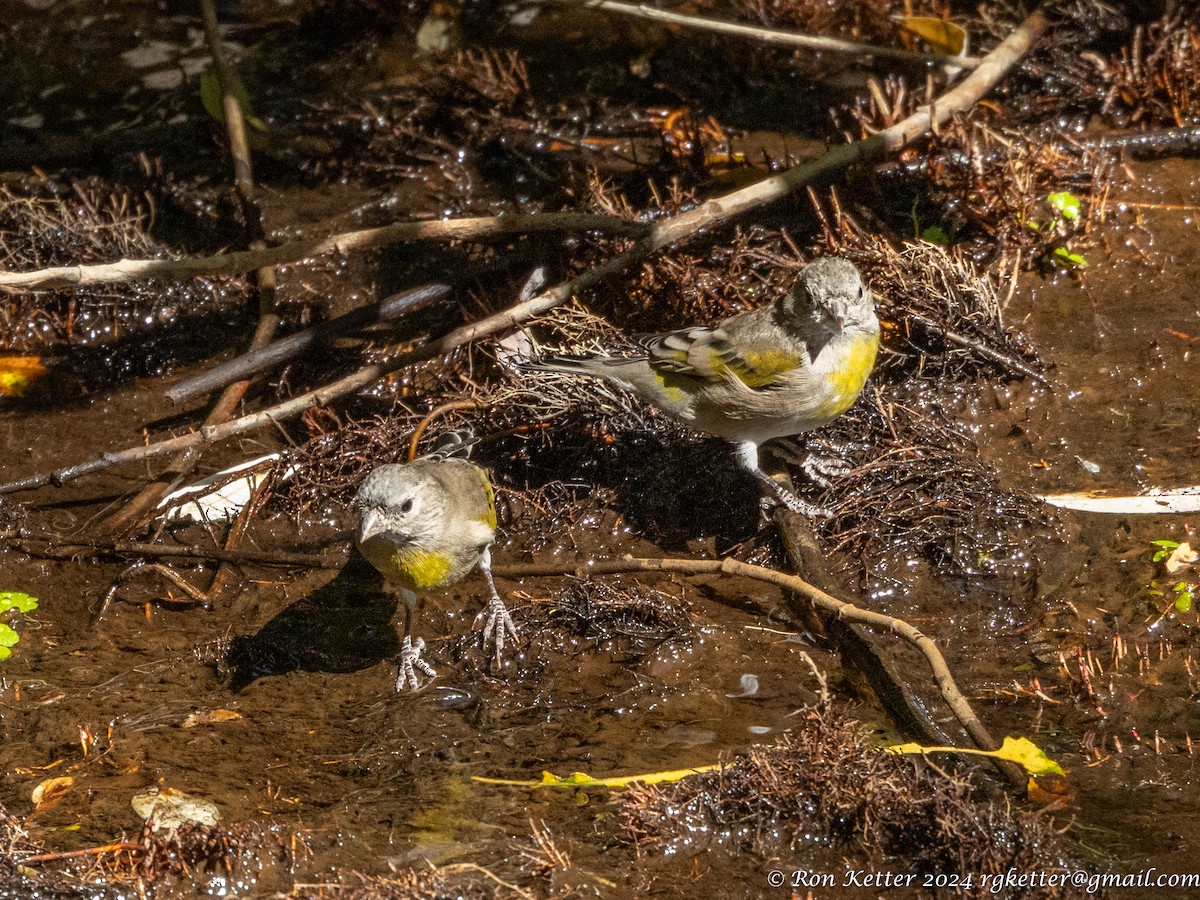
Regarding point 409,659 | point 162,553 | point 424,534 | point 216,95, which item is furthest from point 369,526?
point 216,95

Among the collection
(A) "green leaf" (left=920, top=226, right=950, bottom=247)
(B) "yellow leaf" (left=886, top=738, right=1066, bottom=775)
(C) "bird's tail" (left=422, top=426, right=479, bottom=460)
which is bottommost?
(B) "yellow leaf" (left=886, top=738, right=1066, bottom=775)

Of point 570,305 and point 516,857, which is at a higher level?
point 570,305

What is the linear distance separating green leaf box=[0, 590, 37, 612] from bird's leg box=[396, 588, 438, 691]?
6.49 ft

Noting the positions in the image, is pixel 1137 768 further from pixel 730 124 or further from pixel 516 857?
pixel 730 124

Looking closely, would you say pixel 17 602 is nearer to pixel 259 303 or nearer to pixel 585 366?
pixel 259 303

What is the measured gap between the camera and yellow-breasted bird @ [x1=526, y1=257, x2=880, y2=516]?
5.27 meters

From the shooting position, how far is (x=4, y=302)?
291 inches

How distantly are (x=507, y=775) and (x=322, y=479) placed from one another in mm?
2513

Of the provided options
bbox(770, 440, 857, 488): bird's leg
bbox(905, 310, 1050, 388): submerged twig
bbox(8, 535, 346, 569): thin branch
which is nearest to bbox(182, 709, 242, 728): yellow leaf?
bbox(8, 535, 346, 569): thin branch

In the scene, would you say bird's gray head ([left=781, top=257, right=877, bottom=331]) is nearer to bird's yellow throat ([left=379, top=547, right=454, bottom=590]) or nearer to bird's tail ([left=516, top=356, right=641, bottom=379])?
bird's tail ([left=516, top=356, right=641, bottom=379])

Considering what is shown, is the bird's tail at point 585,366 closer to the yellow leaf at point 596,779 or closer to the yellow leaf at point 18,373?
the yellow leaf at point 596,779

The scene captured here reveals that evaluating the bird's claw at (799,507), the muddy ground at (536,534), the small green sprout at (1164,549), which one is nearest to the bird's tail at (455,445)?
the muddy ground at (536,534)

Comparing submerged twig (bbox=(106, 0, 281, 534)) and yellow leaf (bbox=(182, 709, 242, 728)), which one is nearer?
yellow leaf (bbox=(182, 709, 242, 728))

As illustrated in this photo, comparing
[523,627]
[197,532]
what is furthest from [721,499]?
[197,532]
